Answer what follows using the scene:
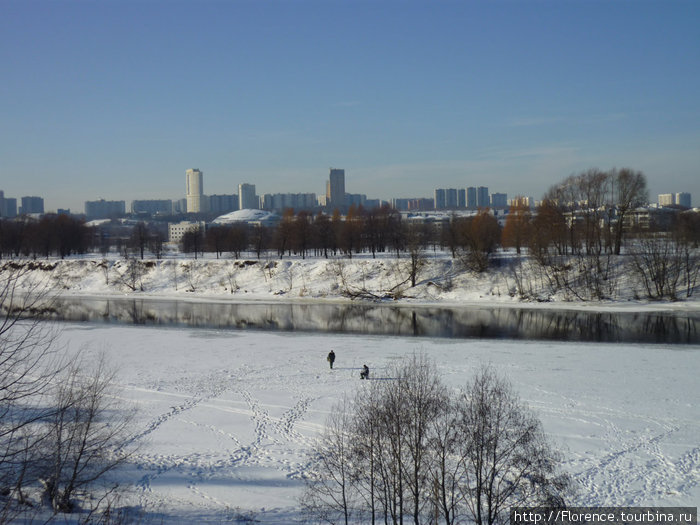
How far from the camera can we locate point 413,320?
122 ft

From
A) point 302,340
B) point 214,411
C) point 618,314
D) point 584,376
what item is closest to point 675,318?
point 618,314

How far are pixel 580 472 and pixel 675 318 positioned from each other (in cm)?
2703

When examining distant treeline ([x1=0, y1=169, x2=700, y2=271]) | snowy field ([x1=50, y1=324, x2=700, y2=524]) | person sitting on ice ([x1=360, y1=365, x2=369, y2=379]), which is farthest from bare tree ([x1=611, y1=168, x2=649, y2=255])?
person sitting on ice ([x1=360, y1=365, x2=369, y2=379])

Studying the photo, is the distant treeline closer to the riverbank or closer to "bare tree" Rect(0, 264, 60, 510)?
the riverbank

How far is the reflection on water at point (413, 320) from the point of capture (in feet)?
103

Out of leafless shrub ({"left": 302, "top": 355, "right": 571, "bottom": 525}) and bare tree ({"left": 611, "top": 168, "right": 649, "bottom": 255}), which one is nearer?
leafless shrub ({"left": 302, "top": 355, "right": 571, "bottom": 525})

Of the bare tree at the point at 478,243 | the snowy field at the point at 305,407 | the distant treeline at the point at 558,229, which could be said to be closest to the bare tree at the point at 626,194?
the distant treeline at the point at 558,229

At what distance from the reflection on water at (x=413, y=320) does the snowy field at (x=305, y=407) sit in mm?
3217

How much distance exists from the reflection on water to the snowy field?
322 cm

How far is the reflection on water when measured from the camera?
3141 centimetres

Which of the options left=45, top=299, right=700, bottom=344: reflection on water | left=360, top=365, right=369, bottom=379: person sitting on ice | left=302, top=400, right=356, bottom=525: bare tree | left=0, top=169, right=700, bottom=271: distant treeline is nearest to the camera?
left=302, top=400, right=356, bottom=525: bare tree

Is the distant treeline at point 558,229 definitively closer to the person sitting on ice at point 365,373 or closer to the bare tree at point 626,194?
the bare tree at point 626,194

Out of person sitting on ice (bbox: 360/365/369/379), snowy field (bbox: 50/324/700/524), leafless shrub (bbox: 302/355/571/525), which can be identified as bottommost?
snowy field (bbox: 50/324/700/524)

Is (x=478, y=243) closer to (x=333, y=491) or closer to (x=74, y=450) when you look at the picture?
(x=333, y=491)
